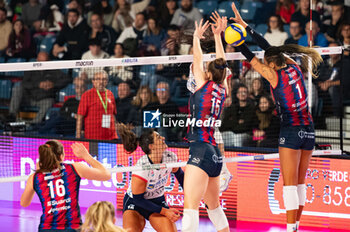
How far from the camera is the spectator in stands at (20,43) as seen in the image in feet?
51.4

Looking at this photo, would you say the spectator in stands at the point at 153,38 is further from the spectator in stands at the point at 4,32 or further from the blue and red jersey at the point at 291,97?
the blue and red jersey at the point at 291,97

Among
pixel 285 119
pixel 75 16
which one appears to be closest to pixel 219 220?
pixel 285 119

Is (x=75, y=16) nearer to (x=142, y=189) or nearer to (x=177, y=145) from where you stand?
(x=177, y=145)

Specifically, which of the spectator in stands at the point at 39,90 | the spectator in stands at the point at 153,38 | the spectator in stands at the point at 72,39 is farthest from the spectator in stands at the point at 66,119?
the spectator in stands at the point at 72,39

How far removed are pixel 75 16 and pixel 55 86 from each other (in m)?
2.45

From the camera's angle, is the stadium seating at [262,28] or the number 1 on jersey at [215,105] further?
the stadium seating at [262,28]

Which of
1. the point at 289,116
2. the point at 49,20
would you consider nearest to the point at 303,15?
the point at 289,116

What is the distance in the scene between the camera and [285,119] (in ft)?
25.5

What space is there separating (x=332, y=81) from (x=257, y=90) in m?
1.53

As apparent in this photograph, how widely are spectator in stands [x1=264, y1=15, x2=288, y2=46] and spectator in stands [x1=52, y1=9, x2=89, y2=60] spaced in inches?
184

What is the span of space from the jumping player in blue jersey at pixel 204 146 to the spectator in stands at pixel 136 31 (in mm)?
7051

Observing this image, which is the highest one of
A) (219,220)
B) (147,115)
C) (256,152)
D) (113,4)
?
(113,4)

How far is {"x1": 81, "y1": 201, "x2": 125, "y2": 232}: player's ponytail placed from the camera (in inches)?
207

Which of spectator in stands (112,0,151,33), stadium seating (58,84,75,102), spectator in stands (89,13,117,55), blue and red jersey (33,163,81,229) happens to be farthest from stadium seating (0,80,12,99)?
blue and red jersey (33,163,81,229)
